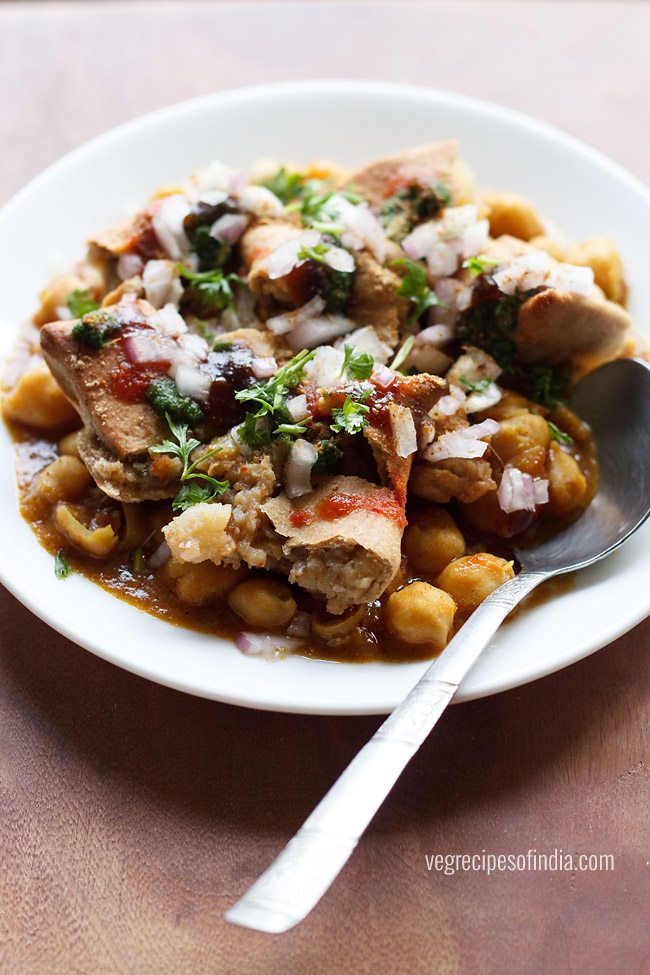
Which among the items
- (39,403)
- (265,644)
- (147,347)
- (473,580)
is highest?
(147,347)

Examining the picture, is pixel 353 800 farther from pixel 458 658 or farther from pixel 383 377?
pixel 383 377

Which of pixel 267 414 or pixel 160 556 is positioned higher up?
pixel 267 414

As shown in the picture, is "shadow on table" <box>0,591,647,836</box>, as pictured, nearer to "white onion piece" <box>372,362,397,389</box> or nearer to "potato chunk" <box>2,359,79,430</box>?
"potato chunk" <box>2,359,79,430</box>

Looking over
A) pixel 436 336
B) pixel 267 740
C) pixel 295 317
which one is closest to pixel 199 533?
pixel 267 740

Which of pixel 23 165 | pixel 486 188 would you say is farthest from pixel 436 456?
pixel 23 165

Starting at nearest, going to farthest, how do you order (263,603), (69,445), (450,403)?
1. (263,603)
2. (450,403)
3. (69,445)

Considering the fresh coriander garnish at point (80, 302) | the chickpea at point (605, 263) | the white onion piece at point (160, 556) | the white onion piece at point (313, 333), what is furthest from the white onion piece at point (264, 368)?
the chickpea at point (605, 263)

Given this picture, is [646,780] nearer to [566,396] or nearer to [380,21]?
[566,396]
